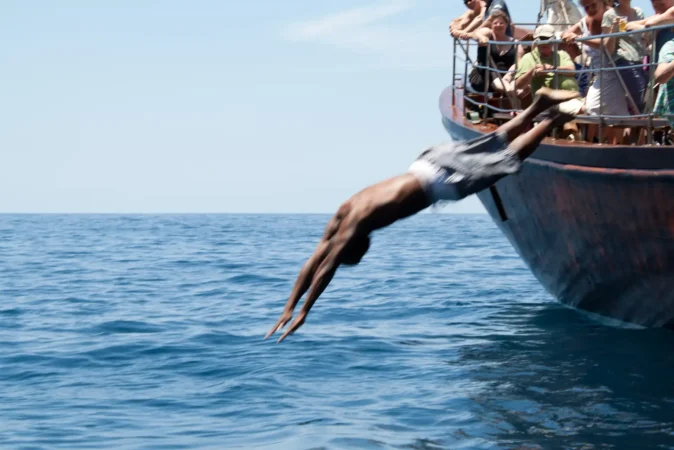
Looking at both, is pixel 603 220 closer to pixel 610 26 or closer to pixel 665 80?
pixel 665 80

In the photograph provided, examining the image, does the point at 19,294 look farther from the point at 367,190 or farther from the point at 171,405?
the point at 367,190

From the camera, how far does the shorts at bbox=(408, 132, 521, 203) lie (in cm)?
643

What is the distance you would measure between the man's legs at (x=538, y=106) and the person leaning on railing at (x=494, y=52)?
2972 mm

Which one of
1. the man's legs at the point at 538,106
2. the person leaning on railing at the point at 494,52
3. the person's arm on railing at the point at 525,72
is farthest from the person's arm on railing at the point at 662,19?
the person leaning on railing at the point at 494,52

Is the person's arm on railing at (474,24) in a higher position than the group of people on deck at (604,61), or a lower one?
higher

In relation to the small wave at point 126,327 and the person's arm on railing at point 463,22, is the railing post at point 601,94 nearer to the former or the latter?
the person's arm on railing at point 463,22

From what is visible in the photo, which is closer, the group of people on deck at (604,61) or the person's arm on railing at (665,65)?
the person's arm on railing at (665,65)

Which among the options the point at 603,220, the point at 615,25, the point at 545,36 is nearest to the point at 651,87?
the point at 615,25

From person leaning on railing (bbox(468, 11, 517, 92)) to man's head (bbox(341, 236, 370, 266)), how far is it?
3.73 meters

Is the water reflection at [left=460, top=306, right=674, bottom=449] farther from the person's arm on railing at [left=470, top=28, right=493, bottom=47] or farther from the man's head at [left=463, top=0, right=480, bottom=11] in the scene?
the man's head at [left=463, top=0, right=480, bottom=11]

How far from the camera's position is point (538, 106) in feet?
21.8

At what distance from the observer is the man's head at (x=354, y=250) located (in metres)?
6.38

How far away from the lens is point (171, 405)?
8.09 m

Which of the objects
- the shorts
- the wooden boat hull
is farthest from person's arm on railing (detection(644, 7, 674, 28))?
the shorts
